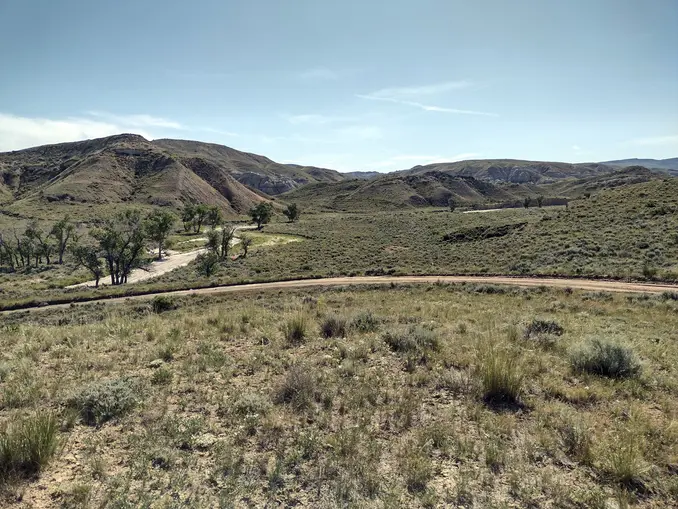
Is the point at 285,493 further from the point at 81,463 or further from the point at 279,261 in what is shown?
the point at 279,261

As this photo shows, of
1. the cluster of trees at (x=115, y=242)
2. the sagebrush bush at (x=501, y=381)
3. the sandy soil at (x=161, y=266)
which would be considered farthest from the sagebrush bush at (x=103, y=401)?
the sandy soil at (x=161, y=266)

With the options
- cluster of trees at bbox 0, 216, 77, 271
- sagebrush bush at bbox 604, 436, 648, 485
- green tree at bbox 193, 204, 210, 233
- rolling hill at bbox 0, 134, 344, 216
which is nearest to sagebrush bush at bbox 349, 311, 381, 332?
sagebrush bush at bbox 604, 436, 648, 485

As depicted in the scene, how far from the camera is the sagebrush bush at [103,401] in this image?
6.04 m

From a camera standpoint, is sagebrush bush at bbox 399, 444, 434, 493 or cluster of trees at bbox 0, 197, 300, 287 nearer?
sagebrush bush at bbox 399, 444, 434, 493

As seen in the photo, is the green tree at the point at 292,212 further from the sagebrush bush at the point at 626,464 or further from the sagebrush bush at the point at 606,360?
the sagebrush bush at the point at 626,464

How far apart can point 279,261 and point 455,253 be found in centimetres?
2306

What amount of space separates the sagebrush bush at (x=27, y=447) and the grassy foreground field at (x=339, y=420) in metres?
0.02

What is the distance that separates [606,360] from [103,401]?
9.70 m

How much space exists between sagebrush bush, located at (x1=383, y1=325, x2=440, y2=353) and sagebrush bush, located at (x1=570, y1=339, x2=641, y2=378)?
9.92 ft

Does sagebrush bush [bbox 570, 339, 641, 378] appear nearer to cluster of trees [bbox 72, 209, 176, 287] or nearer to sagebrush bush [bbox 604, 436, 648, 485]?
sagebrush bush [bbox 604, 436, 648, 485]

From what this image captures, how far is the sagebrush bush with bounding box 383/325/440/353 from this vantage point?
9002mm

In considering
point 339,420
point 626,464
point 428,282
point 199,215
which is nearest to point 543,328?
point 626,464

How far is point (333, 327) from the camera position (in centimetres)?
1082

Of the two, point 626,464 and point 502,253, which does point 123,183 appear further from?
point 626,464
